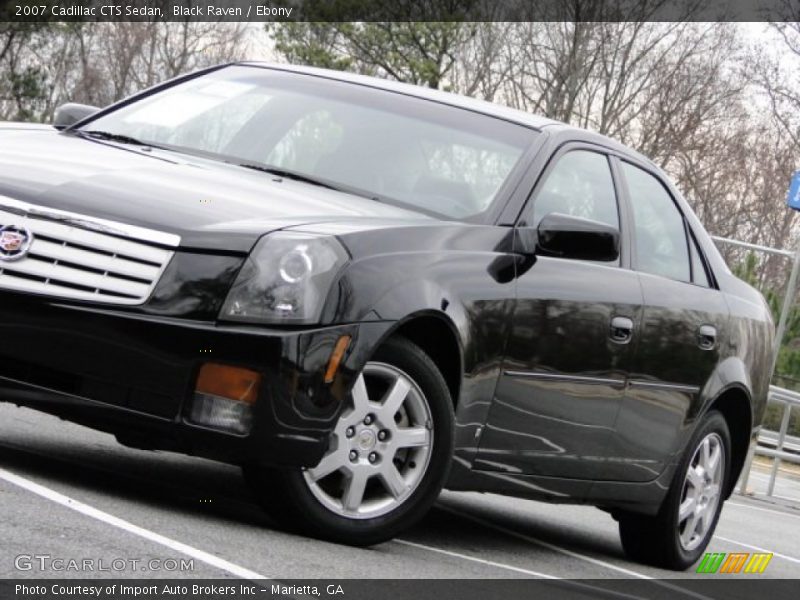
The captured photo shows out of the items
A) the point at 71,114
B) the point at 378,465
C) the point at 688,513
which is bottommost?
the point at 688,513

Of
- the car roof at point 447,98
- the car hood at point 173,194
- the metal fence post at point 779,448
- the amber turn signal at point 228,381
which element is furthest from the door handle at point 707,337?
the metal fence post at point 779,448

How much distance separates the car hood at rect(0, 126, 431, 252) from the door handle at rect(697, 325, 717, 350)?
6.27ft

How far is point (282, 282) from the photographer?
17.5 feet

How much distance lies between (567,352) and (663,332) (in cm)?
87

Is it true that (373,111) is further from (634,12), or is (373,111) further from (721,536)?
(634,12)

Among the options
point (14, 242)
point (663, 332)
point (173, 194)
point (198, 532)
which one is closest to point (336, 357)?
point (198, 532)

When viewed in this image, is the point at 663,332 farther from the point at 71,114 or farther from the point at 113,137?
the point at 71,114

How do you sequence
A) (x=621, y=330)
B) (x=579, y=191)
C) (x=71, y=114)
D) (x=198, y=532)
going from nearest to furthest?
(x=198, y=532)
(x=621, y=330)
(x=579, y=191)
(x=71, y=114)

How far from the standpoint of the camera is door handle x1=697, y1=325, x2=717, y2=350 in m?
7.66

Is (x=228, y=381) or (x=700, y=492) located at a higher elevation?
(x=228, y=381)

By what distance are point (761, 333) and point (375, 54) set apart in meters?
32.8

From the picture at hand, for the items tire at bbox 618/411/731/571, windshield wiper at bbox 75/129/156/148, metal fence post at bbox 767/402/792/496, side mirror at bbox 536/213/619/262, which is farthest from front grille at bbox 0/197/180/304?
metal fence post at bbox 767/402/792/496

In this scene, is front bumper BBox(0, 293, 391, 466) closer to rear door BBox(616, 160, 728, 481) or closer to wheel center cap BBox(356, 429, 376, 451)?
wheel center cap BBox(356, 429, 376, 451)

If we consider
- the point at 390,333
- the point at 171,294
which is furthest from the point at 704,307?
the point at 171,294
